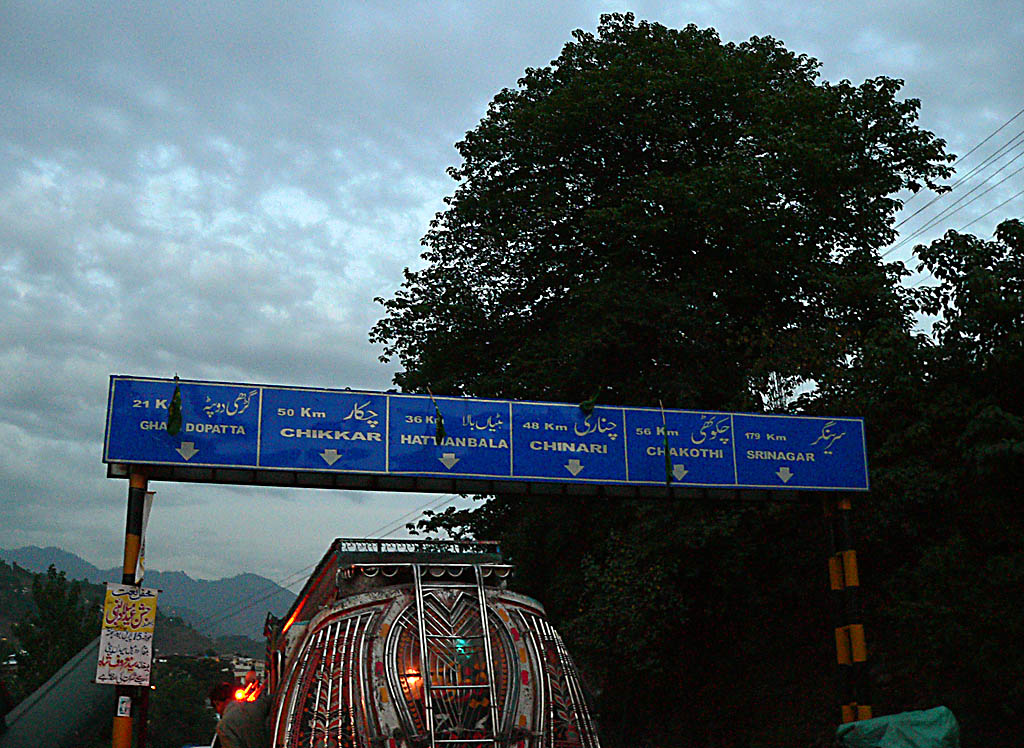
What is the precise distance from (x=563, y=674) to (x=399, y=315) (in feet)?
67.0

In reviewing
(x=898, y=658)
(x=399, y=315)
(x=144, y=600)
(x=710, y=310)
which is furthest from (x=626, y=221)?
(x=144, y=600)

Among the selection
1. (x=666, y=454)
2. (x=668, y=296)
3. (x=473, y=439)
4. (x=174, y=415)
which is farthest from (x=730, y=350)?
(x=174, y=415)

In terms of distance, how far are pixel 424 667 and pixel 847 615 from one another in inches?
377

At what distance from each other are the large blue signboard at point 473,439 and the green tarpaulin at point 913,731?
6400 mm

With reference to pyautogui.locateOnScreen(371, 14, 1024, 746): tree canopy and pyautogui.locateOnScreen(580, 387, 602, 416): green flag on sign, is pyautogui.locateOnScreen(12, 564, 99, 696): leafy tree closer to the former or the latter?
pyautogui.locateOnScreen(371, 14, 1024, 746): tree canopy

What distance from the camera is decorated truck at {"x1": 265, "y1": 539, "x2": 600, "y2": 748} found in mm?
9195

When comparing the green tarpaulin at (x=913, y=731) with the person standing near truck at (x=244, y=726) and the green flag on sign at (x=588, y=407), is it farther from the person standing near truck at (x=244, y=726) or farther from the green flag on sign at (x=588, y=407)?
the green flag on sign at (x=588, y=407)

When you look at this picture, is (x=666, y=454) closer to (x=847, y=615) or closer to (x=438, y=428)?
(x=438, y=428)

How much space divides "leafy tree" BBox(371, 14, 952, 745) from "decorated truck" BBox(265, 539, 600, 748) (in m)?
10.9

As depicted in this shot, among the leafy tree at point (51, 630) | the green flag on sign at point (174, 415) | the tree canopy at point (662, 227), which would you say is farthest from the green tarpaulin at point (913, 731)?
the leafy tree at point (51, 630)

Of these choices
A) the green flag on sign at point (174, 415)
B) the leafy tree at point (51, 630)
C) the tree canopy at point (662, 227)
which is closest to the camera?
the green flag on sign at point (174, 415)

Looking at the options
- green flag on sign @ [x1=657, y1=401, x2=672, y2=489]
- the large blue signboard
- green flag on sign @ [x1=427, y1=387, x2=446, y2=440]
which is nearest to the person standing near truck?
the large blue signboard

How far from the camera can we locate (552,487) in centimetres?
1558

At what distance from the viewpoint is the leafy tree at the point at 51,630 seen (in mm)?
51812
